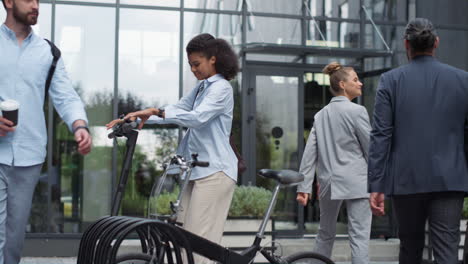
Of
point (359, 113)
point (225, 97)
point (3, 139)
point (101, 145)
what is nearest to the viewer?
point (3, 139)

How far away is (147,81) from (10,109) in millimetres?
8482

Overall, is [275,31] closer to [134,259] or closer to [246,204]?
[246,204]

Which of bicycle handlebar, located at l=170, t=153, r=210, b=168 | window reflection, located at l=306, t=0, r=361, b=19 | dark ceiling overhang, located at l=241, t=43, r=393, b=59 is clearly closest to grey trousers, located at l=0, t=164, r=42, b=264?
bicycle handlebar, located at l=170, t=153, r=210, b=168

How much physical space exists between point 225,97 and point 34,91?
1.32m

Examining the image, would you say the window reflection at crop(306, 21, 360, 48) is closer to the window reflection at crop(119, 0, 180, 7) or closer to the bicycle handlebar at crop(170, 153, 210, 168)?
the window reflection at crop(119, 0, 180, 7)

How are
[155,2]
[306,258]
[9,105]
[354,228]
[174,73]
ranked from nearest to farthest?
1. [9,105]
2. [306,258]
3. [354,228]
4. [174,73]
5. [155,2]

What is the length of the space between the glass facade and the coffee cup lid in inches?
321

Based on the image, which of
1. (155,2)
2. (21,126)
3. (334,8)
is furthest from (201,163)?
(334,8)

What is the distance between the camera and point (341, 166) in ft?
21.3

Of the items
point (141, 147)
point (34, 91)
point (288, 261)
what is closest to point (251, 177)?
point (141, 147)

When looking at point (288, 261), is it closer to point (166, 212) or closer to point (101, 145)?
point (166, 212)

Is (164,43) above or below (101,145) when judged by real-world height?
above

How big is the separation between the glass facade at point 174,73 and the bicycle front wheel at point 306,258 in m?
6.67

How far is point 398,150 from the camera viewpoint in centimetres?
475
